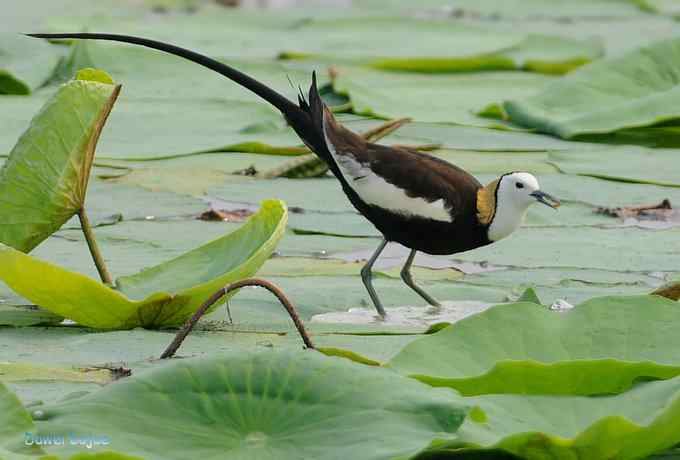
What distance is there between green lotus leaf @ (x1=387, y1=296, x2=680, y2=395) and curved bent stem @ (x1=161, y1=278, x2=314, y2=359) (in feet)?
0.69

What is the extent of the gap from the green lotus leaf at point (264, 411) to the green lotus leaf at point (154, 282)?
1.89 ft

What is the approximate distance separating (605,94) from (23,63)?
94.7 inches

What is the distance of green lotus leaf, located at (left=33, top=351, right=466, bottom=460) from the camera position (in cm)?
192

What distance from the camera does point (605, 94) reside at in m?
5.37

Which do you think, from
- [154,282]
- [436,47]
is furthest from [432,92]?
[154,282]

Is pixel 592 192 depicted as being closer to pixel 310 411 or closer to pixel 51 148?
pixel 51 148

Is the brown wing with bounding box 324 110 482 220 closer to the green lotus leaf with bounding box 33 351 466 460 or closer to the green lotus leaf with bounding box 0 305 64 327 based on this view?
the green lotus leaf with bounding box 0 305 64 327

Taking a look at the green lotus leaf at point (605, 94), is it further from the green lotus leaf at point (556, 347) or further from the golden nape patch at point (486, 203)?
the green lotus leaf at point (556, 347)

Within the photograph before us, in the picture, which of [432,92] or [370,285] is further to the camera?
[432,92]

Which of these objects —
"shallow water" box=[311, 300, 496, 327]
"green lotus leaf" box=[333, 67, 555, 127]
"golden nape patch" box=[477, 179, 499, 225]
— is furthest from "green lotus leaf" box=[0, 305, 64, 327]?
"green lotus leaf" box=[333, 67, 555, 127]

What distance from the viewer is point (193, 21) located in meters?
7.98

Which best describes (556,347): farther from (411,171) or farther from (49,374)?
(411,171)

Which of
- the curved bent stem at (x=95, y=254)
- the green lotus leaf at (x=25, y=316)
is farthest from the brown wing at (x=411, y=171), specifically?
the green lotus leaf at (x=25, y=316)

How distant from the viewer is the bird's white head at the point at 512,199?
327 centimetres
